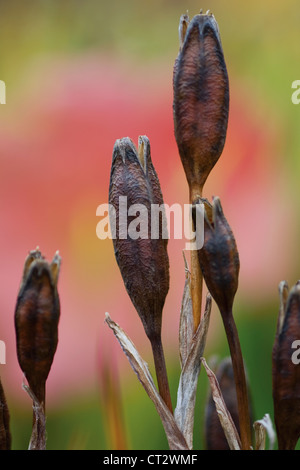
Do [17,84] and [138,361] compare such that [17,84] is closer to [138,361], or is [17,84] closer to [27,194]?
[27,194]

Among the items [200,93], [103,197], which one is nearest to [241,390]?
[200,93]

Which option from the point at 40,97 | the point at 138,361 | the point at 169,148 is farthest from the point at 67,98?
the point at 138,361

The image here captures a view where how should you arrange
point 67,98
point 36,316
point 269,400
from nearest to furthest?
point 36,316, point 269,400, point 67,98

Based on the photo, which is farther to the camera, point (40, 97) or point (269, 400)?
point (40, 97)

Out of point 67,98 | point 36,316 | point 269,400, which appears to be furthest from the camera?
point 67,98

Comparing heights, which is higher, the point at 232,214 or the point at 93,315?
the point at 232,214

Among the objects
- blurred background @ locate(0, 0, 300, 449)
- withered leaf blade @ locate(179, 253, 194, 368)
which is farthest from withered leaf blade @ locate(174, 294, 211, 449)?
blurred background @ locate(0, 0, 300, 449)

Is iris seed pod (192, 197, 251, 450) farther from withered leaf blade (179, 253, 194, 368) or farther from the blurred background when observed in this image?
the blurred background
